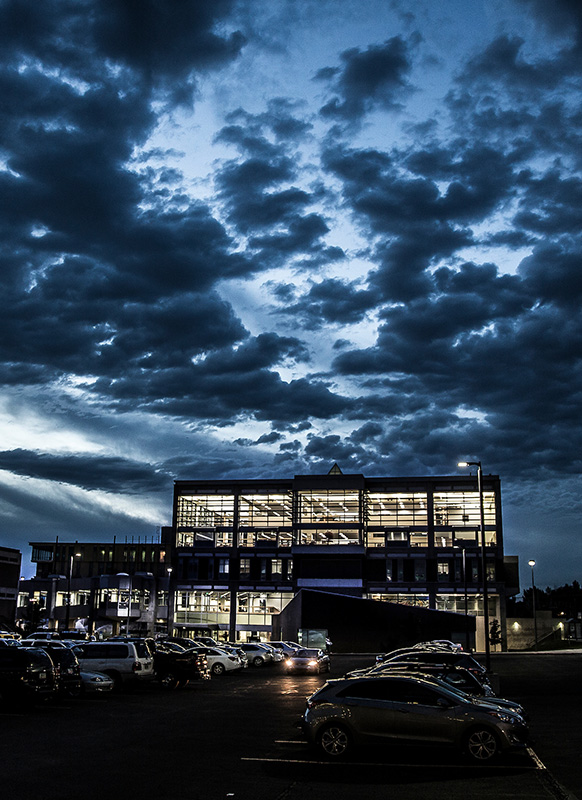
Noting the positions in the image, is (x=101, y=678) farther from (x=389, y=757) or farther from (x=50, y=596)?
(x=50, y=596)

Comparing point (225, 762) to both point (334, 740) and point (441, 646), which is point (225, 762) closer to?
point (334, 740)

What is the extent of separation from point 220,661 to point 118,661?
50.6ft

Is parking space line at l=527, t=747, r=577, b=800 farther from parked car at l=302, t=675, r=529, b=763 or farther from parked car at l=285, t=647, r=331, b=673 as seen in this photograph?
parked car at l=285, t=647, r=331, b=673

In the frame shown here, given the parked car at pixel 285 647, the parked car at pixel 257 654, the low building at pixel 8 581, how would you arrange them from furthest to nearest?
the low building at pixel 8 581, the parked car at pixel 285 647, the parked car at pixel 257 654

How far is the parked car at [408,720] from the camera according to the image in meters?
14.5

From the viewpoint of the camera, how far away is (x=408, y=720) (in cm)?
1470

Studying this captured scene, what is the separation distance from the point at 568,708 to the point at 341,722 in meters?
13.7

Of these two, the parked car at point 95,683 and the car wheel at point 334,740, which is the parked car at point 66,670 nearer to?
the parked car at point 95,683

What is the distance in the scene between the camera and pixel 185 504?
363ft

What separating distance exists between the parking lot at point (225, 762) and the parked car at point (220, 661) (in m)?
20.5

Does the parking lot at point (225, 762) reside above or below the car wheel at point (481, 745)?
below

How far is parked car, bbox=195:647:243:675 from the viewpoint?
144 feet

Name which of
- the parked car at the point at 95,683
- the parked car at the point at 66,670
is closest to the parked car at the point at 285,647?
the parked car at the point at 95,683

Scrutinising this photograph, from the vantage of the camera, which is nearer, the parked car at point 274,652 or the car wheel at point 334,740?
the car wheel at point 334,740
